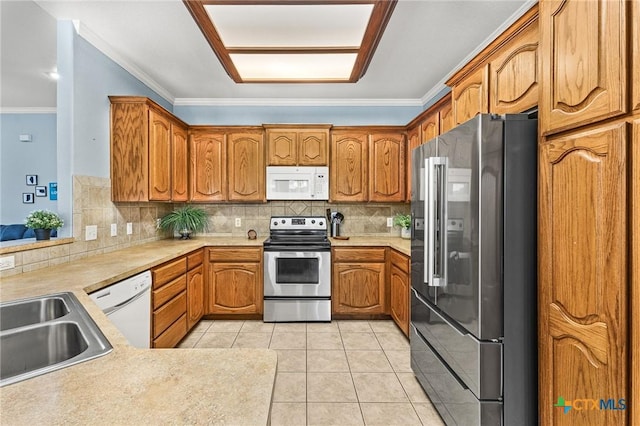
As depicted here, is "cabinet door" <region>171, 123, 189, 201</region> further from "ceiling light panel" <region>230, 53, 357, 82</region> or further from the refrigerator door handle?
the refrigerator door handle

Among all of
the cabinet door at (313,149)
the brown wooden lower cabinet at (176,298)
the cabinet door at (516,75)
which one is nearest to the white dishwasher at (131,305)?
the brown wooden lower cabinet at (176,298)

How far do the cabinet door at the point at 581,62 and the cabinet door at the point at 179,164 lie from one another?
3242 millimetres

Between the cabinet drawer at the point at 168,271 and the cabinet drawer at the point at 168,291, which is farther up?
the cabinet drawer at the point at 168,271

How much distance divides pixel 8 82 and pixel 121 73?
6.74ft

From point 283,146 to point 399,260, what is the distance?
1.89 meters

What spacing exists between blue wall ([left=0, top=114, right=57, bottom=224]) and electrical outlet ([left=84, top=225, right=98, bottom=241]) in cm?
323

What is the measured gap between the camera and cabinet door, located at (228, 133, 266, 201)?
3.76 m

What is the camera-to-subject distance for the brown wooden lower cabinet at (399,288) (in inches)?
114

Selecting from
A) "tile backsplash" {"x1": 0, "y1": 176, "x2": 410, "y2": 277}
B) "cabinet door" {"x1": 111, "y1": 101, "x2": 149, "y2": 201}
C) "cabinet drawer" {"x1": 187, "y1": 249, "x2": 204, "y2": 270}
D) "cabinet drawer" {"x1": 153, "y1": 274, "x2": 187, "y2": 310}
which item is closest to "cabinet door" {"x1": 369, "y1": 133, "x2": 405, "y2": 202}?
"tile backsplash" {"x1": 0, "y1": 176, "x2": 410, "y2": 277}

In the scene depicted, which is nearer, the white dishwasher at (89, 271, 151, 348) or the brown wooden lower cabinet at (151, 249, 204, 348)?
the white dishwasher at (89, 271, 151, 348)

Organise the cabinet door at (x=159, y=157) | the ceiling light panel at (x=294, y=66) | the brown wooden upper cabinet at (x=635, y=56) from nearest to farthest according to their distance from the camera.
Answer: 1. the brown wooden upper cabinet at (x=635, y=56)
2. the ceiling light panel at (x=294, y=66)
3. the cabinet door at (x=159, y=157)

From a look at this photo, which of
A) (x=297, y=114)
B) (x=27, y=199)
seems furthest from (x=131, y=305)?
(x=27, y=199)

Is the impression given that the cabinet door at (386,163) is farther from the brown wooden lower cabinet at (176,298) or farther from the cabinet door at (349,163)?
the brown wooden lower cabinet at (176,298)

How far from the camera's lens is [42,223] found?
80.5 inches
